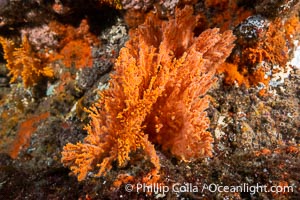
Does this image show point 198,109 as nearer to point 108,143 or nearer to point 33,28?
point 108,143

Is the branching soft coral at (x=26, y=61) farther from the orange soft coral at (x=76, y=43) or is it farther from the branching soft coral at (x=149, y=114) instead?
the branching soft coral at (x=149, y=114)

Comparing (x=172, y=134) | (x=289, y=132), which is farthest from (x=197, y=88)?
(x=289, y=132)

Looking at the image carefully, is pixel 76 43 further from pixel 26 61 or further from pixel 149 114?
pixel 149 114

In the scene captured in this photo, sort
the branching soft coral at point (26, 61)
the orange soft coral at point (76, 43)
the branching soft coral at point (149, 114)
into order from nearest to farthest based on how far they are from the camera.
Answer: the branching soft coral at point (149, 114) < the orange soft coral at point (76, 43) < the branching soft coral at point (26, 61)

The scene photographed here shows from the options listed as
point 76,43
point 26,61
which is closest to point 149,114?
point 76,43

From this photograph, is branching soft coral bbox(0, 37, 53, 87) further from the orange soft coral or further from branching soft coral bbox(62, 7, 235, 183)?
branching soft coral bbox(62, 7, 235, 183)

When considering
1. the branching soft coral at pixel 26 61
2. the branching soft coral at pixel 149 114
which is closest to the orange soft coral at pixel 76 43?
the branching soft coral at pixel 26 61
